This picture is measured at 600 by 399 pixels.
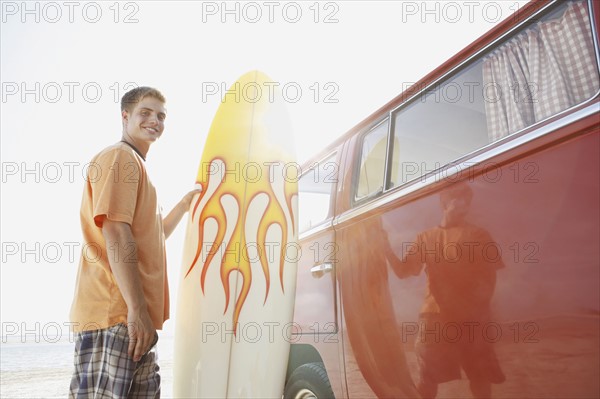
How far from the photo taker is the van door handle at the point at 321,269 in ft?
9.06

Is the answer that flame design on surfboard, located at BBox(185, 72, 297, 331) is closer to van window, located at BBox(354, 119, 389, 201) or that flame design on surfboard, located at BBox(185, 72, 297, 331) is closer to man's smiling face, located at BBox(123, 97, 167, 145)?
van window, located at BBox(354, 119, 389, 201)

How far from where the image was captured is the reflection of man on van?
1679 mm

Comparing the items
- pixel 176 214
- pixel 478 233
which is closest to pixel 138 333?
pixel 176 214

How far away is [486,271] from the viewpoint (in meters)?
1.69

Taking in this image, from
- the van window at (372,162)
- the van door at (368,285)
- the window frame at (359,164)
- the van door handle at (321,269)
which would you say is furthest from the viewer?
the van door handle at (321,269)

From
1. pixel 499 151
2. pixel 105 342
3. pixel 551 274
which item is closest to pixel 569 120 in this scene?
pixel 499 151

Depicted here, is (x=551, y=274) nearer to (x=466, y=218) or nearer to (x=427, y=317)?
(x=466, y=218)

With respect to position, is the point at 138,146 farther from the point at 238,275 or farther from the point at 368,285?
the point at 368,285

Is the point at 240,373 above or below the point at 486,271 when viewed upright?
below

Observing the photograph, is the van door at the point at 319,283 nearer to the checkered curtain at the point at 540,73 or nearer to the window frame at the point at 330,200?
the window frame at the point at 330,200

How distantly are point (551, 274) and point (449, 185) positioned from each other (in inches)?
22.0

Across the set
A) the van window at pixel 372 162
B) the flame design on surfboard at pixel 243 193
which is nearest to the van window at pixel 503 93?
the van window at pixel 372 162

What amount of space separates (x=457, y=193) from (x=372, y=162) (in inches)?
37.4

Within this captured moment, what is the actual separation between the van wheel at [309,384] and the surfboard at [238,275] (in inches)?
3.8
